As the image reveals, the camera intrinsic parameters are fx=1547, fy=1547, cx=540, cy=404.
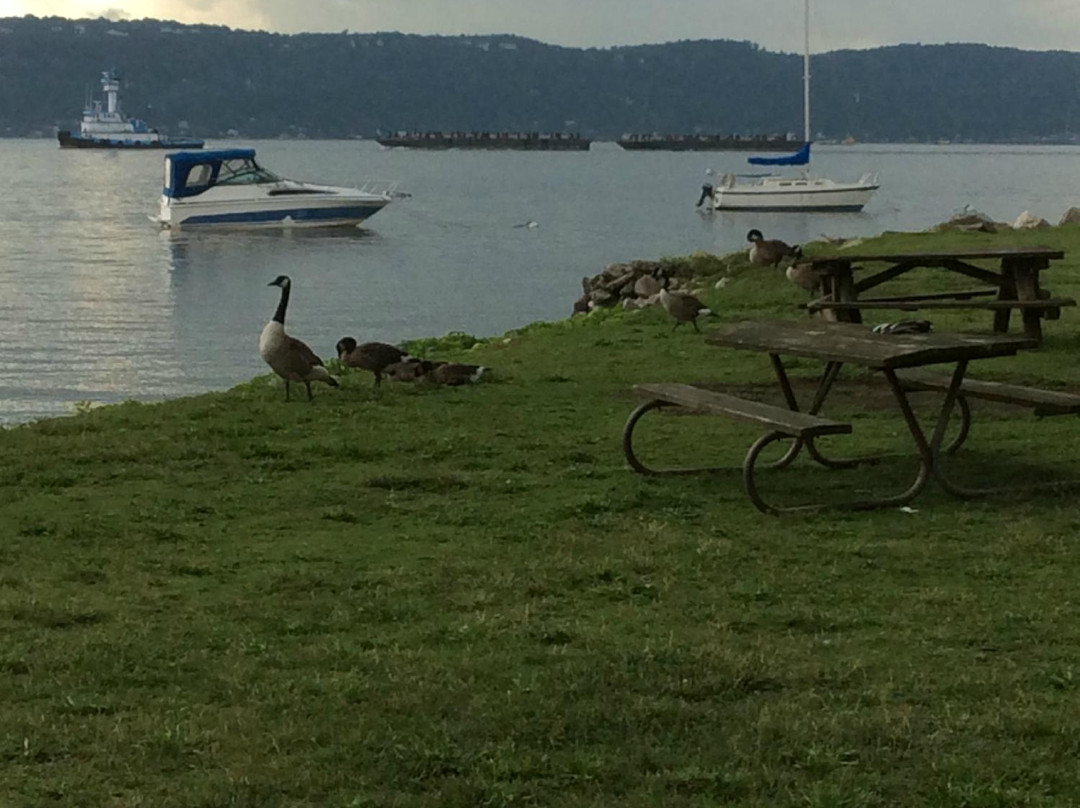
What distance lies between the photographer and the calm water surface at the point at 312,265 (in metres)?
23.0

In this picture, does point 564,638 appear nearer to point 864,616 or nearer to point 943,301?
point 864,616

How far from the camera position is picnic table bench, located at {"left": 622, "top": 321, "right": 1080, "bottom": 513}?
7.50 m

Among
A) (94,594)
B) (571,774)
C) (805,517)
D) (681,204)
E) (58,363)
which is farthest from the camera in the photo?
(681,204)

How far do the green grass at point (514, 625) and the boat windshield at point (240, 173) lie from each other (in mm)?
44479

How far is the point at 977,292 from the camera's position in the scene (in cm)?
1373

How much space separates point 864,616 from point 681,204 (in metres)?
72.5

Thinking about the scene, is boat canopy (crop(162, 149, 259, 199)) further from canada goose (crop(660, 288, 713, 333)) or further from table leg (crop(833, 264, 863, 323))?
table leg (crop(833, 264, 863, 323))

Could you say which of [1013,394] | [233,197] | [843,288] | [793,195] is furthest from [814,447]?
[793,195]

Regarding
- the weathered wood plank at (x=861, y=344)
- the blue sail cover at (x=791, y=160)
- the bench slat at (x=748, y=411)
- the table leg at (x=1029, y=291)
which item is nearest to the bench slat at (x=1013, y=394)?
the weathered wood plank at (x=861, y=344)

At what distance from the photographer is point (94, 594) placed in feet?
20.4

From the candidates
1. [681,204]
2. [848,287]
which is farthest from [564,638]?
[681,204]

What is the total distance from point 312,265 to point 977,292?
99.1 ft

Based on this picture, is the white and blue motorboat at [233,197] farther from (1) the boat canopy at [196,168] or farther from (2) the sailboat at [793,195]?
(2) the sailboat at [793,195]

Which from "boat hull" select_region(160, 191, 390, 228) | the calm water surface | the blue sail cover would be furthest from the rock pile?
the blue sail cover
